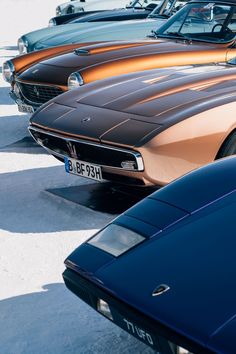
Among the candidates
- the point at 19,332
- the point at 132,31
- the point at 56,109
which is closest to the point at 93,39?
the point at 132,31

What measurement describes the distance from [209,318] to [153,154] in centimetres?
201

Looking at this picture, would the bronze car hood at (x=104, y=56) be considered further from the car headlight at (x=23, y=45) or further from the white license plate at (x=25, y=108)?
the car headlight at (x=23, y=45)

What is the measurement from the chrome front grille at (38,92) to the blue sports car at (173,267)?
144 inches

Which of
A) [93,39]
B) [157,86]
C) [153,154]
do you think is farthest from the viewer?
[93,39]

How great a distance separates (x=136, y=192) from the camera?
487 centimetres

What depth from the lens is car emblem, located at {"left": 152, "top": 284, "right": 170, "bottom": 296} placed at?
2.26 meters

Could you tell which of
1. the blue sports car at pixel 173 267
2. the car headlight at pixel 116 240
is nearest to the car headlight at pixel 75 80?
the blue sports car at pixel 173 267

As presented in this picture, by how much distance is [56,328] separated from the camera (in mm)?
3164

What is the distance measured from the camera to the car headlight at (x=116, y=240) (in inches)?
101

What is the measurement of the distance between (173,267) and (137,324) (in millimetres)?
235

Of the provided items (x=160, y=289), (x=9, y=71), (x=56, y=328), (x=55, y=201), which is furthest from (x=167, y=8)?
(x=160, y=289)

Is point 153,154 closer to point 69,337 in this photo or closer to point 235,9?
point 69,337

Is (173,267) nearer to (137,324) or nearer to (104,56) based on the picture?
(137,324)

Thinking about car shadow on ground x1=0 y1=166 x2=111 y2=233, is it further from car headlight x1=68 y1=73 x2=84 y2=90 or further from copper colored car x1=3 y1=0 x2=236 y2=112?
copper colored car x1=3 y1=0 x2=236 y2=112
